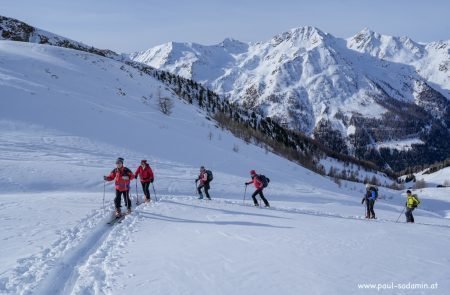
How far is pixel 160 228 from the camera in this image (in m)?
13.9

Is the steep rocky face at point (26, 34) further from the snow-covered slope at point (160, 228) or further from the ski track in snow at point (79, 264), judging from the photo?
the ski track in snow at point (79, 264)

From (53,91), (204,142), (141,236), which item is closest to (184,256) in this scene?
(141,236)

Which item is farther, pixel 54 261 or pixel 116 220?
pixel 116 220

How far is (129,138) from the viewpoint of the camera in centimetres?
3294

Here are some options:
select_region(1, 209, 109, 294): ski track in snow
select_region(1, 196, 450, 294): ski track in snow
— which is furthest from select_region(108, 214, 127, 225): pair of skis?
select_region(1, 209, 109, 294): ski track in snow

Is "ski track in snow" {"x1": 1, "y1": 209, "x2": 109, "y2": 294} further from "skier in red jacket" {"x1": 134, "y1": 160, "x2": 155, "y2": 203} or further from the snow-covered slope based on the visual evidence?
"skier in red jacket" {"x1": 134, "y1": 160, "x2": 155, "y2": 203}

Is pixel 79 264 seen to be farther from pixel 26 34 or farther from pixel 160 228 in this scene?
pixel 26 34

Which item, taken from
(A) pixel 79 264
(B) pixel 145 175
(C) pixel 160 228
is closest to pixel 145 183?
(B) pixel 145 175

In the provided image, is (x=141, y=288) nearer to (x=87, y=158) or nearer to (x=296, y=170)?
(x=87, y=158)

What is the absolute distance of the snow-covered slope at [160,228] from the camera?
8570 millimetres

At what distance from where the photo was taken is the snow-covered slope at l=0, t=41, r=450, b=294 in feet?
28.1

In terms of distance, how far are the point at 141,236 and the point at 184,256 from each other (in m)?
2.87

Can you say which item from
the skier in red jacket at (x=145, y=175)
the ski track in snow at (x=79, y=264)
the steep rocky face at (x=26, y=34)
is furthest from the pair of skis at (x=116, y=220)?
the steep rocky face at (x=26, y=34)

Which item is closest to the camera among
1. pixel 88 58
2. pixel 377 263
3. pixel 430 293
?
pixel 430 293
